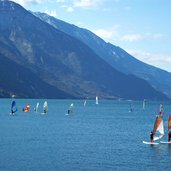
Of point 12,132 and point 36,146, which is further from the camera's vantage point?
point 12,132

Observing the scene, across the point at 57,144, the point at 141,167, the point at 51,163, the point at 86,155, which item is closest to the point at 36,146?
the point at 57,144

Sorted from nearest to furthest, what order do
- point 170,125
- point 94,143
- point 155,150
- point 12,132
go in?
point 155,150 < point 94,143 < point 170,125 < point 12,132

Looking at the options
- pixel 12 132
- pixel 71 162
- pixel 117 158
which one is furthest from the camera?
pixel 12 132

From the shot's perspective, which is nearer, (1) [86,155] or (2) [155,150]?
(1) [86,155]

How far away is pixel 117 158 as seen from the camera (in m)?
92.6

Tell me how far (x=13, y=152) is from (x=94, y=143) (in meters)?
25.6

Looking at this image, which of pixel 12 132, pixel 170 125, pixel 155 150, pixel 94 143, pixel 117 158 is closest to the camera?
pixel 117 158

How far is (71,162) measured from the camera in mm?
86688

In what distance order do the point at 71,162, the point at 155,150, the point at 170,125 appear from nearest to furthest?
the point at 71,162 < the point at 155,150 < the point at 170,125

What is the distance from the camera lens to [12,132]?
453ft

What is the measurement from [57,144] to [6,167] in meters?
32.1

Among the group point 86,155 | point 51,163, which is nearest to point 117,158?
point 86,155

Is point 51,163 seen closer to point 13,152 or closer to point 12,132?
point 13,152

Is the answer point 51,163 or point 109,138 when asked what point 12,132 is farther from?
point 51,163
